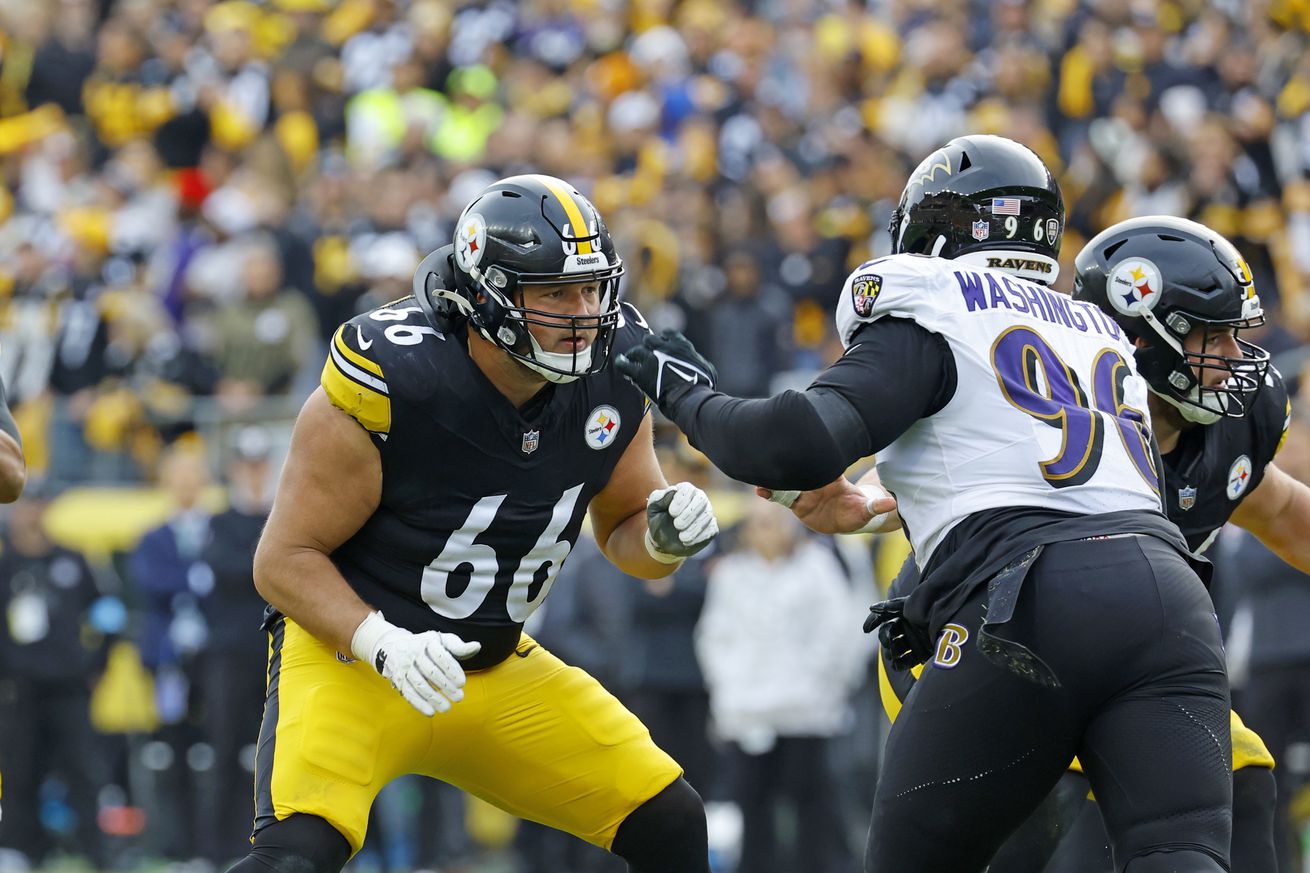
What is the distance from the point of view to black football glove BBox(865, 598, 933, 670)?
4203mm

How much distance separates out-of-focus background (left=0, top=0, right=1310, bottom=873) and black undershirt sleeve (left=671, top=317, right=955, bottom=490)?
4711 millimetres

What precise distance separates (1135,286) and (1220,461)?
0.52m

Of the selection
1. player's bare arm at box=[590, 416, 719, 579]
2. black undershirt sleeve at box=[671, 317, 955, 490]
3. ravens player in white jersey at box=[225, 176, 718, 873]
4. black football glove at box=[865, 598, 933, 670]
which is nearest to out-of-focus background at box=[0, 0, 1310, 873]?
player's bare arm at box=[590, 416, 719, 579]

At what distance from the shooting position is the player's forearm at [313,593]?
178 inches

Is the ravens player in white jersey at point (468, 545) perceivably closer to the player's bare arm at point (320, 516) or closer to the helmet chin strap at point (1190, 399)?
the player's bare arm at point (320, 516)

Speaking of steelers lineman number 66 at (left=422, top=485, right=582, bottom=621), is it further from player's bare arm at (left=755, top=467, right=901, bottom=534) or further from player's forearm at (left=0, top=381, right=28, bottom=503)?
player's forearm at (left=0, top=381, right=28, bottom=503)

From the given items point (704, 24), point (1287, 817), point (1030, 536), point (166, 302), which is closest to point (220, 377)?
point (166, 302)

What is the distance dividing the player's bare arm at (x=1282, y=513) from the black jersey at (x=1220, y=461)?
178mm

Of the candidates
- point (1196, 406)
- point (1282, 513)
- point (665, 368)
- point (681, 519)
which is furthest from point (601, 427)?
point (1282, 513)

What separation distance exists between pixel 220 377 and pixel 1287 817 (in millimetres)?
6529

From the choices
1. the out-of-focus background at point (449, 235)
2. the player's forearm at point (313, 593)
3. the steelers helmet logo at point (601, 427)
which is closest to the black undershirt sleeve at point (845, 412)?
the steelers helmet logo at point (601, 427)

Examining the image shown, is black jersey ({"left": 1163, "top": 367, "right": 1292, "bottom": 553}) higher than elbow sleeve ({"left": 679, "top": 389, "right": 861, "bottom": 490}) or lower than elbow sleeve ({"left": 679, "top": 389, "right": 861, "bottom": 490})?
lower

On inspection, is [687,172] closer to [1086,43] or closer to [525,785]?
[1086,43]

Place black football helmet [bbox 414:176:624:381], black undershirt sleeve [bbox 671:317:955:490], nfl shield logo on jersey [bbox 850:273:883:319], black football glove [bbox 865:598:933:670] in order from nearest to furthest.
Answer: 1. black undershirt sleeve [bbox 671:317:955:490]
2. nfl shield logo on jersey [bbox 850:273:883:319]
3. black football glove [bbox 865:598:933:670]
4. black football helmet [bbox 414:176:624:381]
